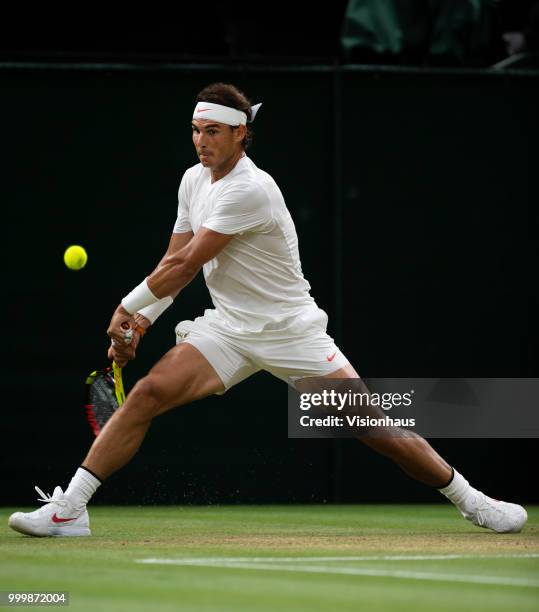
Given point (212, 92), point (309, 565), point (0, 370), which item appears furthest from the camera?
point (0, 370)

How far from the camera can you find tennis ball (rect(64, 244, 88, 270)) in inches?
308

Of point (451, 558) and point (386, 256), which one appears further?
point (386, 256)

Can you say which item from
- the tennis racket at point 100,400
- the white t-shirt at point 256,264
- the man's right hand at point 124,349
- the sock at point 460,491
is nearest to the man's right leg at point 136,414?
the man's right hand at point 124,349

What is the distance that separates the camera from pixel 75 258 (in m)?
7.88

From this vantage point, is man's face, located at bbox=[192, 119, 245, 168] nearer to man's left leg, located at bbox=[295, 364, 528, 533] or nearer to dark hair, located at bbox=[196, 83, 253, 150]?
dark hair, located at bbox=[196, 83, 253, 150]

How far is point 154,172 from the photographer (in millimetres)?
8602

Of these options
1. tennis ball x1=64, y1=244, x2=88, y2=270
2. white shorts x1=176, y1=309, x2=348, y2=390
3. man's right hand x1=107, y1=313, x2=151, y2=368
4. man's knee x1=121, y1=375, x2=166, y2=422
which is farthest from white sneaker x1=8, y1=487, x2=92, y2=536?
tennis ball x1=64, y1=244, x2=88, y2=270

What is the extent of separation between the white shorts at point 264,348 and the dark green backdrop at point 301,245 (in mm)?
2155

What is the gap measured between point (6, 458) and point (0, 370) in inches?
20.0

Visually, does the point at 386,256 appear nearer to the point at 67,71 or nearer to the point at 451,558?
the point at 67,71

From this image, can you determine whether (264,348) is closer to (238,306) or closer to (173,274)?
(238,306)

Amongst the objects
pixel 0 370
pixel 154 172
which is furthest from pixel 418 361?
pixel 0 370

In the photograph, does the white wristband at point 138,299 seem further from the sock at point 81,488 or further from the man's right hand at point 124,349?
the sock at point 81,488

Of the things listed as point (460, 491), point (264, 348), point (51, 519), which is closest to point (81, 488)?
point (51, 519)
